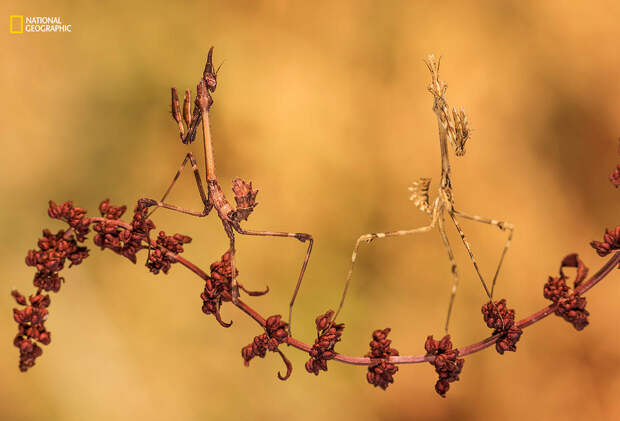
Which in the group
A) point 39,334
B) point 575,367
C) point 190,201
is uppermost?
point 190,201

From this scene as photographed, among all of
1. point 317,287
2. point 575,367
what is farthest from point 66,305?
point 575,367

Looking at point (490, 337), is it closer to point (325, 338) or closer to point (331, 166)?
point (325, 338)

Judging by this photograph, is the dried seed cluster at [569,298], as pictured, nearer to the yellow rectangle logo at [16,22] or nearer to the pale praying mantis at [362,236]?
the pale praying mantis at [362,236]

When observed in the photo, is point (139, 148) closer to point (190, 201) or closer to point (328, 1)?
point (190, 201)

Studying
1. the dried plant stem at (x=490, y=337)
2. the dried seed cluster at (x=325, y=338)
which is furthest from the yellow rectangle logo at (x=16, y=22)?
the dried seed cluster at (x=325, y=338)

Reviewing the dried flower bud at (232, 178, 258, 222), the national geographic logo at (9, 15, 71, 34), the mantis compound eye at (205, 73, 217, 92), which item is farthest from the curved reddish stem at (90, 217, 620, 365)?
the national geographic logo at (9, 15, 71, 34)

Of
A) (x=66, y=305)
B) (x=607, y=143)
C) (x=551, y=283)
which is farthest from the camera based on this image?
(x=607, y=143)

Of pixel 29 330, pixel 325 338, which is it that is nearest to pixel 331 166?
pixel 325 338

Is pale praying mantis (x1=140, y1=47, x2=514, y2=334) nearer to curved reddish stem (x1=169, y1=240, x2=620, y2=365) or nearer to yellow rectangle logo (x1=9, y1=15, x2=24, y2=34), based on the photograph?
curved reddish stem (x1=169, y1=240, x2=620, y2=365)
